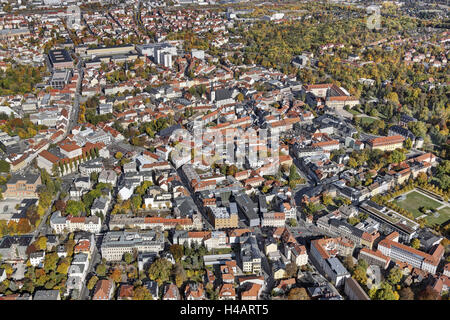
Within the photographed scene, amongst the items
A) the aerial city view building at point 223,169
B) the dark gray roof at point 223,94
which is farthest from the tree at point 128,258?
the dark gray roof at point 223,94

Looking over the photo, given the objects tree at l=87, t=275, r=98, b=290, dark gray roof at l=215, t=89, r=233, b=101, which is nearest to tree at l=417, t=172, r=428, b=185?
dark gray roof at l=215, t=89, r=233, b=101

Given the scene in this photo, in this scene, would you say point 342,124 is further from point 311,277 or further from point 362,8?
point 362,8

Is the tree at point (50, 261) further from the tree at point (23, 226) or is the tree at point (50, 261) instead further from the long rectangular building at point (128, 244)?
the tree at point (23, 226)

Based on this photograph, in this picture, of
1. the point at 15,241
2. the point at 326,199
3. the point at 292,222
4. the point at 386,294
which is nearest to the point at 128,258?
the point at 15,241

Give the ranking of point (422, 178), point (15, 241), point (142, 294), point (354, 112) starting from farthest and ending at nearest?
point (354, 112) < point (422, 178) < point (15, 241) < point (142, 294)

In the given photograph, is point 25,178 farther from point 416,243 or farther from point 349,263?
point 416,243

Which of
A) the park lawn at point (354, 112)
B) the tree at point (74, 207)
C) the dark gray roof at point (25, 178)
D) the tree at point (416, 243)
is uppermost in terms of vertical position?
the dark gray roof at point (25, 178)

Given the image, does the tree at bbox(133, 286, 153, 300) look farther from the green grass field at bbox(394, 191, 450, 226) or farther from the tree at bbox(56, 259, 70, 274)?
the green grass field at bbox(394, 191, 450, 226)
